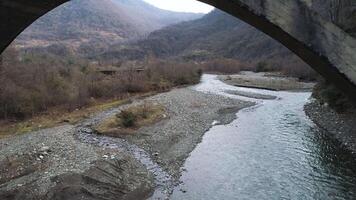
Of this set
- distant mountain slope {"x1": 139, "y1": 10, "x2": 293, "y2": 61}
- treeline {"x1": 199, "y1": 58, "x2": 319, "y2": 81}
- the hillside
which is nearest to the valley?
treeline {"x1": 199, "y1": 58, "x2": 319, "y2": 81}

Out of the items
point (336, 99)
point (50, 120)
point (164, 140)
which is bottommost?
point (50, 120)

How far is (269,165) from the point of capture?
55.3ft

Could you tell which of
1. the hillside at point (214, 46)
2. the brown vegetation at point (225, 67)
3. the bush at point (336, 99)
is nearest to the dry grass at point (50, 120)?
the bush at point (336, 99)

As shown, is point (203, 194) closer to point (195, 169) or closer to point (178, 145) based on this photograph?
point (195, 169)

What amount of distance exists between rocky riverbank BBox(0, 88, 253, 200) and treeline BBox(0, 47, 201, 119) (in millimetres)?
5726

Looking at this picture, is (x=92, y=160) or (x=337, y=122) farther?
(x=337, y=122)

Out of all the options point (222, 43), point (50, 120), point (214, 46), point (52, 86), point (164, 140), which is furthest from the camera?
point (214, 46)

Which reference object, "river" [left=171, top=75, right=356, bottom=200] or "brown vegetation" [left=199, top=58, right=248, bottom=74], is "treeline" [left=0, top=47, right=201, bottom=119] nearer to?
"river" [left=171, top=75, right=356, bottom=200]

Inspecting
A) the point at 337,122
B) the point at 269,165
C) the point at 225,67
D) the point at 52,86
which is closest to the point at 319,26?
the point at 269,165

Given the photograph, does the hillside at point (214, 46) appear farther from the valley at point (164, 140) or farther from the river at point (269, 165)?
the river at point (269, 165)

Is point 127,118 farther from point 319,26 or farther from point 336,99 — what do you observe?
point 319,26

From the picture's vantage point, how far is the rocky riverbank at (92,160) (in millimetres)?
13574

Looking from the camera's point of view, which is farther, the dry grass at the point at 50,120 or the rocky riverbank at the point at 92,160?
the dry grass at the point at 50,120

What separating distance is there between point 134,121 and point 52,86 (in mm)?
12666
